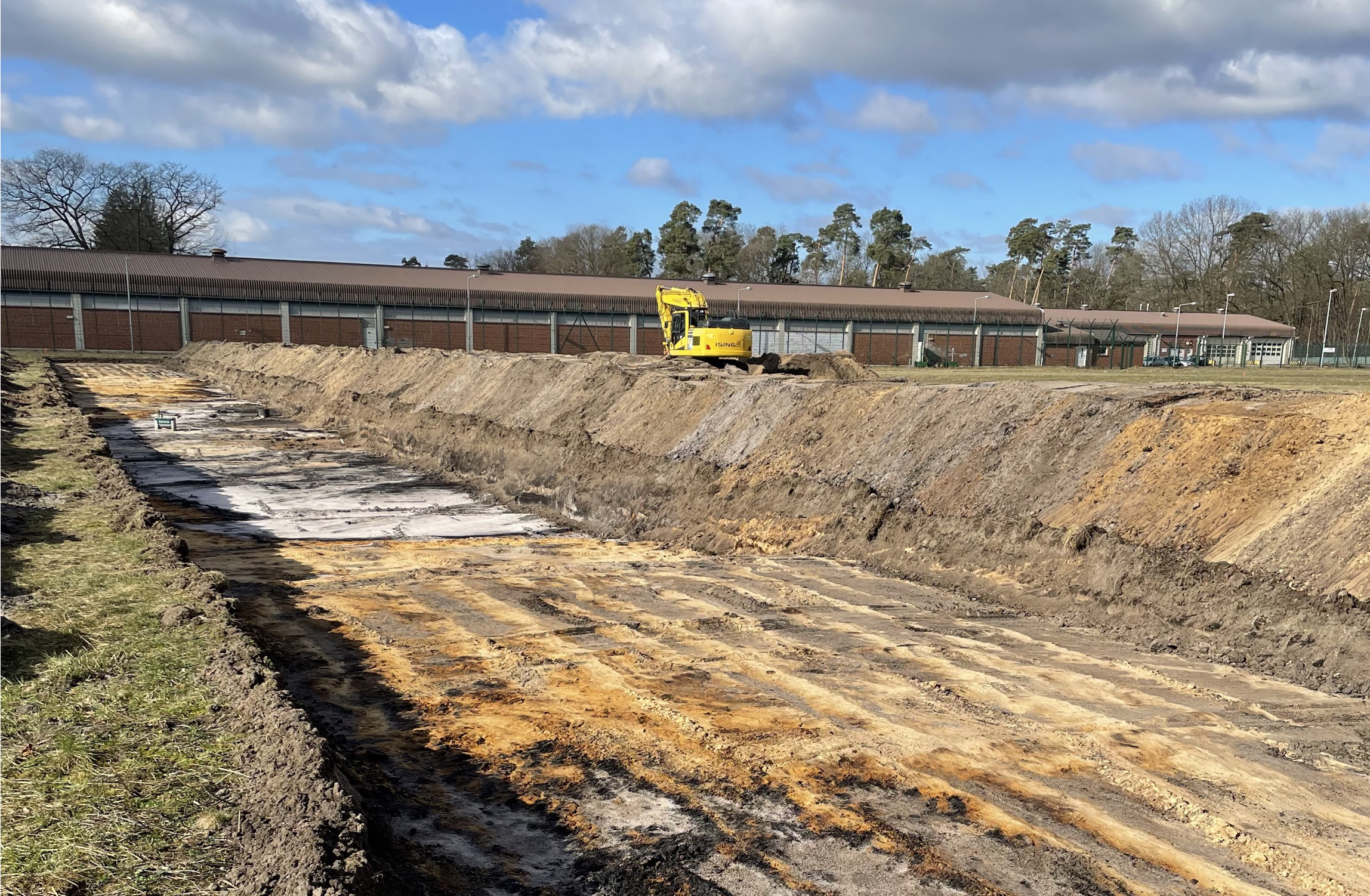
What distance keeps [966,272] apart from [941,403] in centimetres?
10492

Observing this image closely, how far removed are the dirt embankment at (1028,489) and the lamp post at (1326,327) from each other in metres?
72.4

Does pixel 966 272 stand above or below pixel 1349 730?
above

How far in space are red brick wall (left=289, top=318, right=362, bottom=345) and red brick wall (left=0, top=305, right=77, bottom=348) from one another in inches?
426

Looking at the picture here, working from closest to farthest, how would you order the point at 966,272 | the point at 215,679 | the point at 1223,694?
the point at 215,679 < the point at 1223,694 < the point at 966,272

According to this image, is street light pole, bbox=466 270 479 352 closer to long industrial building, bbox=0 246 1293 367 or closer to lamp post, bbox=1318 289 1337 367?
long industrial building, bbox=0 246 1293 367

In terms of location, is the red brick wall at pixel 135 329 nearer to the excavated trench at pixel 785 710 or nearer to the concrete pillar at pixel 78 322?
the concrete pillar at pixel 78 322

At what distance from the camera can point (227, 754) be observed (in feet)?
13.8

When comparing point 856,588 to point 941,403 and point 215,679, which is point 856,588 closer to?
point 941,403

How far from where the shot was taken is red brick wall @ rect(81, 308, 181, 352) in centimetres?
5275

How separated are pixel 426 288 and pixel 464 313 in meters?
3.12

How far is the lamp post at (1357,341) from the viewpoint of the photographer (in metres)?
69.1

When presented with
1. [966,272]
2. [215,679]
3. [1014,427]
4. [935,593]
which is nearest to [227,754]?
[215,679]

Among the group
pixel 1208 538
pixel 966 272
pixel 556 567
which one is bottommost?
Result: pixel 556 567

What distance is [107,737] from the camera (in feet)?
14.2
